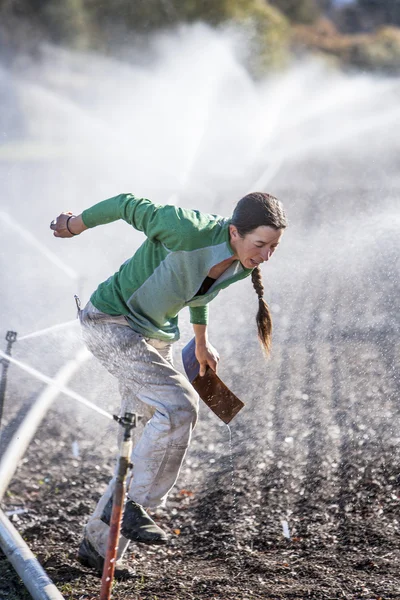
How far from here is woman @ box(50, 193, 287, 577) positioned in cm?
357

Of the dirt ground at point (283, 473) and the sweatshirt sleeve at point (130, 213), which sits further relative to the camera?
the dirt ground at point (283, 473)

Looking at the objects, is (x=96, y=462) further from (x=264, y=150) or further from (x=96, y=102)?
(x=96, y=102)

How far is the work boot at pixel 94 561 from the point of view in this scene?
12.7 ft

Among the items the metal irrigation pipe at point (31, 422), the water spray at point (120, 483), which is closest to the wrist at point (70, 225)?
the water spray at point (120, 483)

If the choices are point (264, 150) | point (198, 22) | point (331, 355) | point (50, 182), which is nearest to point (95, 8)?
point (198, 22)

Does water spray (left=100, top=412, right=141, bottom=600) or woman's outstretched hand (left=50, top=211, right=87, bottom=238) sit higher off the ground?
woman's outstretched hand (left=50, top=211, right=87, bottom=238)

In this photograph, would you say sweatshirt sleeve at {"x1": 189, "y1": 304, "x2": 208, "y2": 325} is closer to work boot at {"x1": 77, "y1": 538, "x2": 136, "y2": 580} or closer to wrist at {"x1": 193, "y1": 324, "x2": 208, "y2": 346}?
wrist at {"x1": 193, "y1": 324, "x2": 208, "y2": 346}

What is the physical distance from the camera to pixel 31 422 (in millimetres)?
5887

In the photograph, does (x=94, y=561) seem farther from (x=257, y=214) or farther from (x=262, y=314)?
(x=257, y=214)

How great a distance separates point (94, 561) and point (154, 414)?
2.67 feet

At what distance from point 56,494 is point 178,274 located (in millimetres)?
2219

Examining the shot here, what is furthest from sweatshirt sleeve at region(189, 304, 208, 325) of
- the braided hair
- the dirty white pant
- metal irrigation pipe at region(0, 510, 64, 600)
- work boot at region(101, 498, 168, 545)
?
metal irrigation pipe at region(0, 510, 64, 600)

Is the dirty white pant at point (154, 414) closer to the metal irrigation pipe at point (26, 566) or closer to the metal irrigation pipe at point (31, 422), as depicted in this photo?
the metal irrigation pipe at point (26, 566)

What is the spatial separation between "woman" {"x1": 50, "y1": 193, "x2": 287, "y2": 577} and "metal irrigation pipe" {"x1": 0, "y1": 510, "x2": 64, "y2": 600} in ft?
1.01
